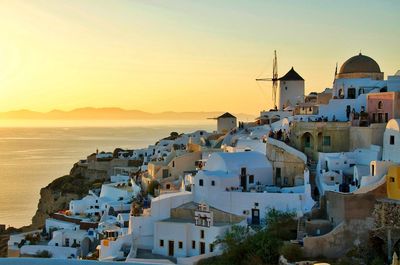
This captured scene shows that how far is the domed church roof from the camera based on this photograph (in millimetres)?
26359

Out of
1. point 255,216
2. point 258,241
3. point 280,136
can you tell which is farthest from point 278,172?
point 258,241

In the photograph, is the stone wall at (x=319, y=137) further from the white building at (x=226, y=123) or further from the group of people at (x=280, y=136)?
the white building at (x=226, y=123)

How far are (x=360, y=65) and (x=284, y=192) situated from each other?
8.89 metres

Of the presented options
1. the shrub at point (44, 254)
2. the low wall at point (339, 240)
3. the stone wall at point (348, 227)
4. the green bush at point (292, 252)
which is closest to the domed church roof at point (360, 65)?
the stone wall at point (348, 227)

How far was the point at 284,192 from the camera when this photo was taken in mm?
19953

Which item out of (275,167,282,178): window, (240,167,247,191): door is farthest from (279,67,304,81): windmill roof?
(240,167,247,191): door

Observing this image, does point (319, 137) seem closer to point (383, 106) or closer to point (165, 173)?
point (383, 106)

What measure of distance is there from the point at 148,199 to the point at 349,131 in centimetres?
835

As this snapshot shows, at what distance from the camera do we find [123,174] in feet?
127

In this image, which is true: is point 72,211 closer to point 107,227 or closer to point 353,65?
point 107,227

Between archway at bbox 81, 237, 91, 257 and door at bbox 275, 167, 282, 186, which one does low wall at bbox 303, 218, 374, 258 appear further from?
archway at bbox 81, 237, 91, 257

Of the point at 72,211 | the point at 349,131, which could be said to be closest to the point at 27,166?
the point at 72,211

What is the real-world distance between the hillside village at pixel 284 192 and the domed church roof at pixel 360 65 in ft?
0.13

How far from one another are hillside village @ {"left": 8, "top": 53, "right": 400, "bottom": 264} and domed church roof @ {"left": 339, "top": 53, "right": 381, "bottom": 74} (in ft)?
0.13
